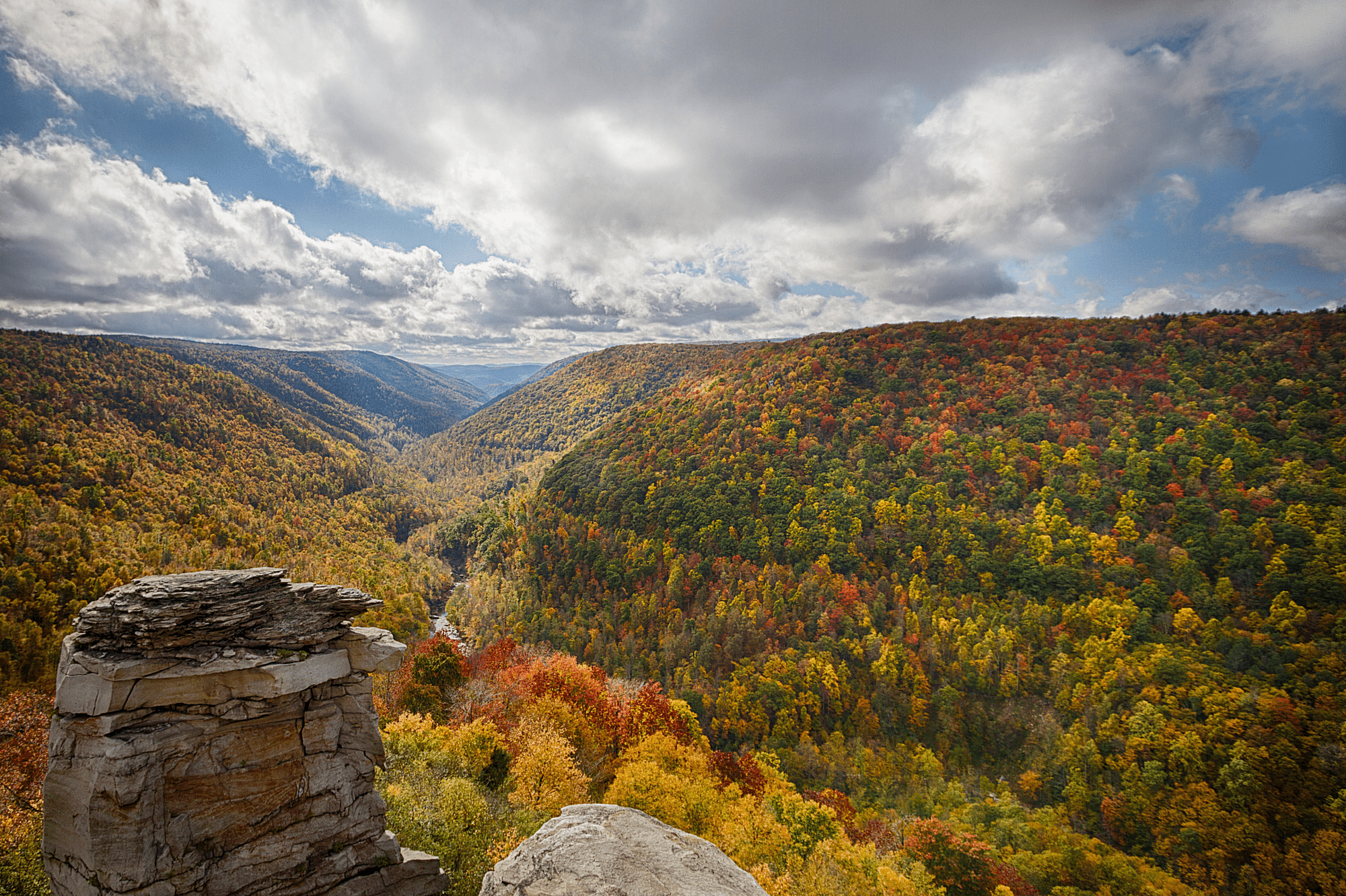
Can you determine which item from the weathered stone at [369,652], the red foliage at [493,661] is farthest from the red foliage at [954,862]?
the weathered stone at [369,652]

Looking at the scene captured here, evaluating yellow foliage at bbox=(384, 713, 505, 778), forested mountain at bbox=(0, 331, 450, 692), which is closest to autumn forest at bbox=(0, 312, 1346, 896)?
yellow foliage at bbox=(384, 713, 505, 778)

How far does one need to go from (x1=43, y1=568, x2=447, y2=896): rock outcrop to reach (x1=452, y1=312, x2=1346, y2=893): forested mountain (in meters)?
64.8

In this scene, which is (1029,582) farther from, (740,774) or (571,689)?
(571,689)

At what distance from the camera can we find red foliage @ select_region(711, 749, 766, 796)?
46.1 m

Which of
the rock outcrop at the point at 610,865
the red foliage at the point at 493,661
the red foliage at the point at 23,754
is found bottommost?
the red foliage at the point at 493,661

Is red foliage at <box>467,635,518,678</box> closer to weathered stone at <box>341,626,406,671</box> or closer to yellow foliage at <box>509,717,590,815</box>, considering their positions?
yellow foliage at <box>509,717,590,815</box>

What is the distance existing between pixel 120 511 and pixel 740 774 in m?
147

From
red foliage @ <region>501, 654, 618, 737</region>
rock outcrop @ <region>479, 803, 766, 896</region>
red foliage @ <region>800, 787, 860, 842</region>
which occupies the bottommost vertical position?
red foliage @ <region>800, 787, 860, 842</region>

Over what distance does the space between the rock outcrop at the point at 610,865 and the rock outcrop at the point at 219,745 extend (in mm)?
6771

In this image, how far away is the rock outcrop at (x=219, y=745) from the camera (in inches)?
525

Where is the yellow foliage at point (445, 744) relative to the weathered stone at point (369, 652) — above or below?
below

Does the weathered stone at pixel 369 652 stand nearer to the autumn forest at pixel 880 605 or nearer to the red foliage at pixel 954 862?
the autumn forest at pixel 880 605

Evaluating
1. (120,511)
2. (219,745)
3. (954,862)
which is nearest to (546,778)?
(219,745)

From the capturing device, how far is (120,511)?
355 feet
